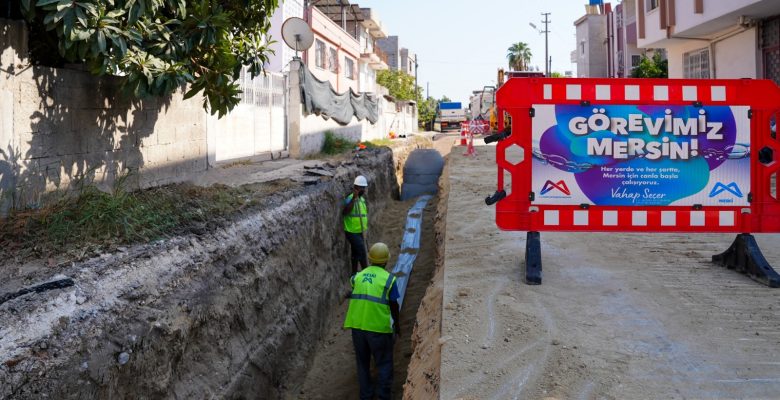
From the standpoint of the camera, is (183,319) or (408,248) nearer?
(183,319)

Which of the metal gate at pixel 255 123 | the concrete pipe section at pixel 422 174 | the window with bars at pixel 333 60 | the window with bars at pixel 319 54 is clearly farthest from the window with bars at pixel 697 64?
the window with bars at pixel 333 60

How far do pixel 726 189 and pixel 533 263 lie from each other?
6.72 ft

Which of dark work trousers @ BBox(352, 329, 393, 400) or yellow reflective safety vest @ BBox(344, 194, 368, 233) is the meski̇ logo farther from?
yellow reflective safety vest @ BBox(344, 194, 368, 233)

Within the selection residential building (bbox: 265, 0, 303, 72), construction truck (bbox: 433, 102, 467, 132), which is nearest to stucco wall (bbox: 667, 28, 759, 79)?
residential building (bbox: 265, 0, 303, 72)

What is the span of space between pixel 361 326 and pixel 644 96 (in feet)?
11.6

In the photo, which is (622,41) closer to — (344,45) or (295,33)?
(344,45)

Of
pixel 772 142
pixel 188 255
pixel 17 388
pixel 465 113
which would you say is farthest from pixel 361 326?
pixel 465 113

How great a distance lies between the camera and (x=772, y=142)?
19.9ft

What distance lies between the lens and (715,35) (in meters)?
16.3

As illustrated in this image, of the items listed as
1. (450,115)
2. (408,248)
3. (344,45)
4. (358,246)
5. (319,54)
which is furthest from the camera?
(450,115)

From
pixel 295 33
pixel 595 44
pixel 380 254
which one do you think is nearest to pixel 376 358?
pixel 380 254

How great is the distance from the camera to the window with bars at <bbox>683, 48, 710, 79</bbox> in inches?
690

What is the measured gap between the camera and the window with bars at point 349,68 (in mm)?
33688

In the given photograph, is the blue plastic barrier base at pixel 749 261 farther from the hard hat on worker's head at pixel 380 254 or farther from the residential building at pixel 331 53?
the residential building at pixel 331 53
